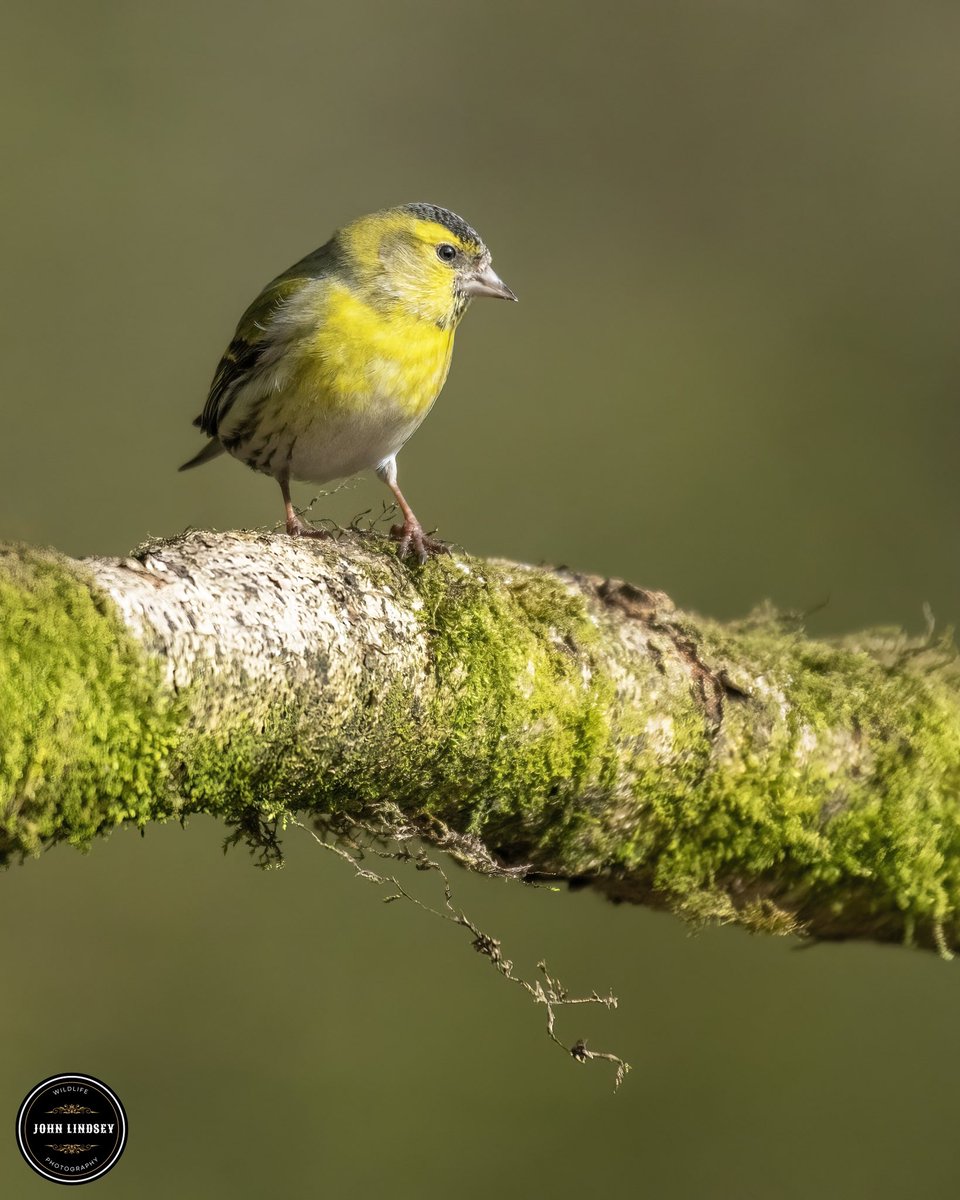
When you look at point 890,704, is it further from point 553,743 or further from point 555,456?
point 555,456

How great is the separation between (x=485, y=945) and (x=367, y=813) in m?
0.32

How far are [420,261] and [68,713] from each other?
2.35 m

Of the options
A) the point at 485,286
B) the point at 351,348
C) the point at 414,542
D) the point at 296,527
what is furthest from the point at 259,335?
the point at 414,542


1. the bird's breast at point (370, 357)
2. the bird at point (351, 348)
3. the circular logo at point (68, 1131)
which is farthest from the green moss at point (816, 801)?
the circular logo at point (68, 1131)

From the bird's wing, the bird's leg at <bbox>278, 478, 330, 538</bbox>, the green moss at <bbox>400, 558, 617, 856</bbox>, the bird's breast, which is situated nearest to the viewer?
the green moss at <bbox>400, 558, 617, 856</bbox>

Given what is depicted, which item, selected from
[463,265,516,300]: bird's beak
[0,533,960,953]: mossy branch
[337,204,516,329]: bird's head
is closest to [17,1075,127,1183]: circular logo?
[0,533,960,953]: mossy branch

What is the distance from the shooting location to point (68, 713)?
175 cm

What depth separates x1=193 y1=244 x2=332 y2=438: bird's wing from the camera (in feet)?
11.7

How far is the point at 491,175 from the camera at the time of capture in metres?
7.75

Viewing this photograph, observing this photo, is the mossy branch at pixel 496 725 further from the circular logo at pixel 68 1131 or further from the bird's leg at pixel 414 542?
the circular logo at pixel 68 1131

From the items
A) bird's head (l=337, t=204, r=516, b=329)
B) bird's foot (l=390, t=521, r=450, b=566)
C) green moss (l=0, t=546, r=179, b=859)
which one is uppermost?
bird's head (l=337, t=204, r=516, b=329)

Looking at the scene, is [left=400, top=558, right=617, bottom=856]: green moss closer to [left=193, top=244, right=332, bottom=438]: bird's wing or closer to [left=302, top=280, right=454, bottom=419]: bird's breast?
[left=302, top=280, right=454, bottom=419]: bird's breast

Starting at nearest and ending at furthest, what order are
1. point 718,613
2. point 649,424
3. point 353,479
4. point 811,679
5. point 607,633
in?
point 607,633 < point 811,679 < point 353,479 < point 718,613 < point 649,424

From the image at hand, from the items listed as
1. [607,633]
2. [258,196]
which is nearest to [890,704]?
[607,633]
